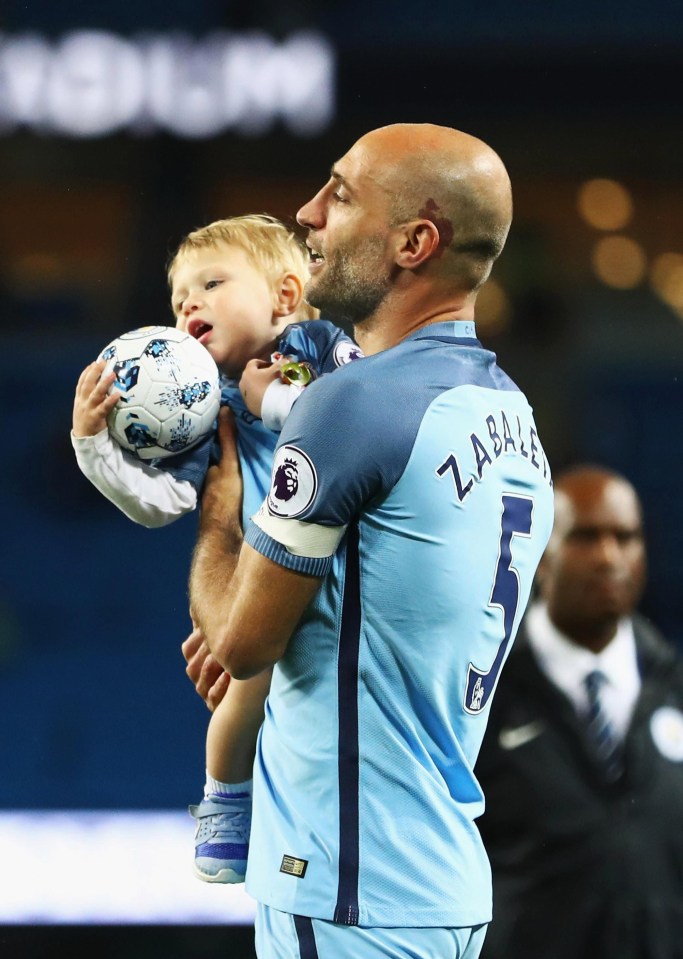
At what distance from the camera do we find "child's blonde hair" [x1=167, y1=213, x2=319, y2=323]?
7.82 feet

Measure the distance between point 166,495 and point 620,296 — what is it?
5.07 m

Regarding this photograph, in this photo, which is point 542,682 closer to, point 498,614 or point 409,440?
point 498,614

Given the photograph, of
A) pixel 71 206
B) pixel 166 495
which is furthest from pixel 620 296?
pixel 166 495

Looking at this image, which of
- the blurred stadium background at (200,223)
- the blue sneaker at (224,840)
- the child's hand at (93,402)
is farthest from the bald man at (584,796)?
the blurred stadium background at (200,223)

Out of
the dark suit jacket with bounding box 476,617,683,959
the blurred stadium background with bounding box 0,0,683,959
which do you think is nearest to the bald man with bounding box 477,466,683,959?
the dark suit jacket with bounding box 476,617,683,959

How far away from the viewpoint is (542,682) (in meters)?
3.15

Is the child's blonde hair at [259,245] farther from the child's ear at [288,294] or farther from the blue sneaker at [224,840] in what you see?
the blue sneaker at [224,840]

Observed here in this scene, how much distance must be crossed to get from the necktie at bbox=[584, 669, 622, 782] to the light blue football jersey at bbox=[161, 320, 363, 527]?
1282 millimetres

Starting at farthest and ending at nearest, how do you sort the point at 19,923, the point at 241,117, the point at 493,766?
the point at 241,117 < the point at 19,923 < the point at 493,766

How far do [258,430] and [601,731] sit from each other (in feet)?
4.44

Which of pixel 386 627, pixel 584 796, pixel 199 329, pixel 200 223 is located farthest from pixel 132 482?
pixel 200 223

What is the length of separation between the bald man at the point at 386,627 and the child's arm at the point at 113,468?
245mm

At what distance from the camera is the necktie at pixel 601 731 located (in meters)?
3.12

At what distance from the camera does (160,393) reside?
6.66 ft
